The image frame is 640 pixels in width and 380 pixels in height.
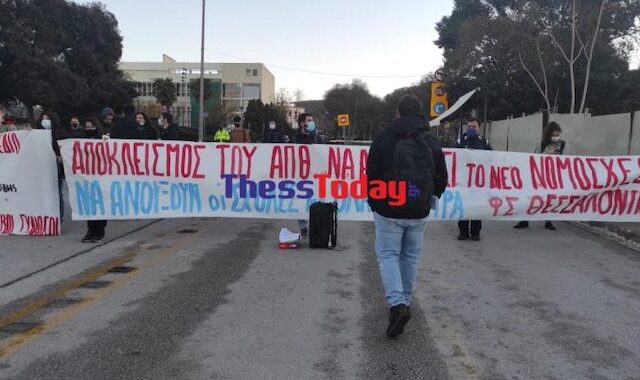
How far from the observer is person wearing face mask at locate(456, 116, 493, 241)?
9.05 m

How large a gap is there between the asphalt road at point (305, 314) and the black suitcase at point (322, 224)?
0.72 ft

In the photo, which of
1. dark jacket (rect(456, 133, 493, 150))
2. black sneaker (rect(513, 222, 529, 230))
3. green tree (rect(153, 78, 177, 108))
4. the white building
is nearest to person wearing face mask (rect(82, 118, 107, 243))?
dark jacket (rect(456, 133, 493, 150))

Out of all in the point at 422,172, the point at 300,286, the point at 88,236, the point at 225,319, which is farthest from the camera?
the point at 88,236

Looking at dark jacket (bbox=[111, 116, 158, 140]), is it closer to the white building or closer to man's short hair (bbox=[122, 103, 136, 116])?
man's short hair (bbox=[122, 103, 136, 116])

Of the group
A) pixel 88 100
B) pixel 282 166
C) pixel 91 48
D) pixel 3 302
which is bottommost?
pixel 3 302

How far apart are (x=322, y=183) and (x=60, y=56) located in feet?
160

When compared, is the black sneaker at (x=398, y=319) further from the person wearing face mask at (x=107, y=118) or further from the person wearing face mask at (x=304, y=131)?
the person wearing face mask at (x=107, y=118)

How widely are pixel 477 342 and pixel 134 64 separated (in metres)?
137

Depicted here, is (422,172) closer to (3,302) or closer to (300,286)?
(300,286)

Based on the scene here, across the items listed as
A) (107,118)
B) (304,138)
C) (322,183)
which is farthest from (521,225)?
(107,118)

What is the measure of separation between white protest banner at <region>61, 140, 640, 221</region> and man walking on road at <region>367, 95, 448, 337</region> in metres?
4.13

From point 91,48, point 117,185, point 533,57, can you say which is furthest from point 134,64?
point 117,185

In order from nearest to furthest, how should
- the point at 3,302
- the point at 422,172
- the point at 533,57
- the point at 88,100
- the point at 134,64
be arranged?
1. the point at 422,172
2. the point at 3,302
3. the point at 533,57
4. the point at 88,100
5. the point at 134,64

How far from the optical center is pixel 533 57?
110 ft
